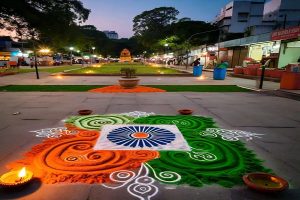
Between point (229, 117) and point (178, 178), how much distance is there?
14.9 ft

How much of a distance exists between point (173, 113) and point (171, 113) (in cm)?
7

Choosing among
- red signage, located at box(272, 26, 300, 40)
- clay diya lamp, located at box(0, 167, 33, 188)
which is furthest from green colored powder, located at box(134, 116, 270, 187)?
red signage, located at box(272, 26, 300, 40)

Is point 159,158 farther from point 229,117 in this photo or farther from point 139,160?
point 229,117

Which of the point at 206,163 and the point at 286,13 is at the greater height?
the point at 286,13

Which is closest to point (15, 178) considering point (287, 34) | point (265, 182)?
point (265, 182)

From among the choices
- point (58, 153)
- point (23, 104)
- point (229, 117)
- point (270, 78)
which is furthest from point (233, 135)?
point (270, 78)

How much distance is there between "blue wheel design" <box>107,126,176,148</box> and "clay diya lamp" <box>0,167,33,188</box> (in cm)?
196

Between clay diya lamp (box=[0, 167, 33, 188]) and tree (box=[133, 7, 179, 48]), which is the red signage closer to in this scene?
clay diya lamp (box=[0, 167, 33, 188])

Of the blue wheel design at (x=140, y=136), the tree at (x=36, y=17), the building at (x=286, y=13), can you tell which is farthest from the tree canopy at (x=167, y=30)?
the blue wheel design at (x=140, y=136)

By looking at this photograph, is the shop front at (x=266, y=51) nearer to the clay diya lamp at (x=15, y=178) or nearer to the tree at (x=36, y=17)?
the tree at (x=36, y=17)

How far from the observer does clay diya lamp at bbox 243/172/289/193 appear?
127 inches

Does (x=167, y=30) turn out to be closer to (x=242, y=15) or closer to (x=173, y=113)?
(x=242, y=15)

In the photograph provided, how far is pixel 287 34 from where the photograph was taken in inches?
947

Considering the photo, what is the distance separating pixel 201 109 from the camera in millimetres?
8711
